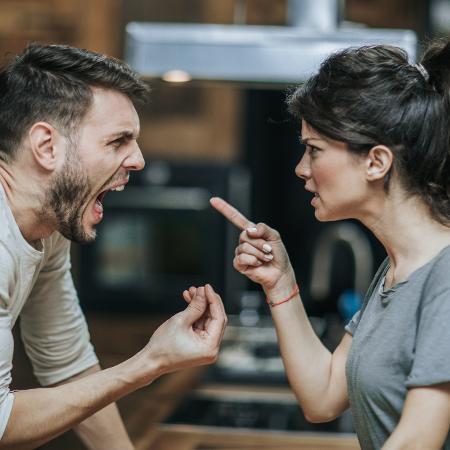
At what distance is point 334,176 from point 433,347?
358 millimetres

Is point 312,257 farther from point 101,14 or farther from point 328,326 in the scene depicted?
point 101,14

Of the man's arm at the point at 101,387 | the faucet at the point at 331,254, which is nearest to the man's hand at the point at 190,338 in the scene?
the man's arm at the point at 101,387

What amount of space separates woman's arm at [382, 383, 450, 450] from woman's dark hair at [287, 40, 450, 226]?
12.2 inches

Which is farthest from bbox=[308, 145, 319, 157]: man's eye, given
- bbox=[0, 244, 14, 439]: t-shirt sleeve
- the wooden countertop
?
the wooden countertop

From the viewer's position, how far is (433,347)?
1.43 meters

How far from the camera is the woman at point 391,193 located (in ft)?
4.90

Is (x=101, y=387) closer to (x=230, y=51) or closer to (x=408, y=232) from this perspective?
(x=408, y=232)


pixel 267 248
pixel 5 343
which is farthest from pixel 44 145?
pixel 267 248

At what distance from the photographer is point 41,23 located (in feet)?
15.0

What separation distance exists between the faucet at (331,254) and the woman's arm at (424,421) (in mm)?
2729

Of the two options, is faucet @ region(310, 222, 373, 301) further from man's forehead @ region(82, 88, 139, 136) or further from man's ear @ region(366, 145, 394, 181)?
man's ear @ region(366, 145, 394, 181)

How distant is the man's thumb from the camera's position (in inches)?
66.1

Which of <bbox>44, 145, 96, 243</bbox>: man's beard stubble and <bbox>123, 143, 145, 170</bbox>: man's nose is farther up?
<bbox>123, 143, 145, 170</bbox>: man's nose

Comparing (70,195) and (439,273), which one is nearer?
(439,273)
